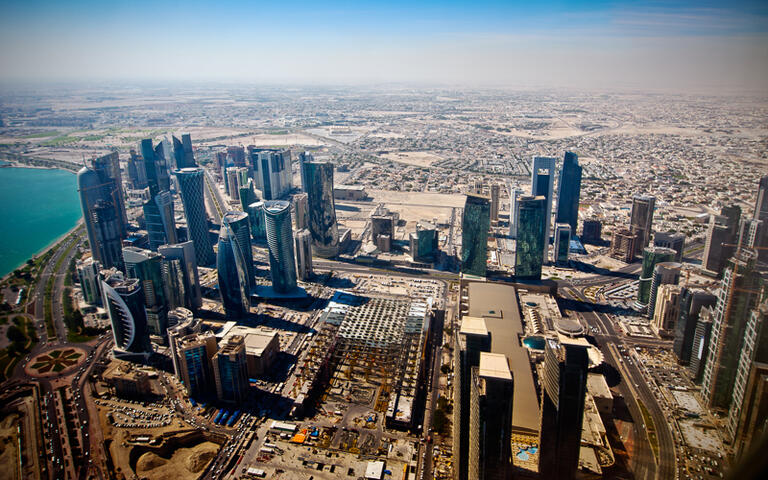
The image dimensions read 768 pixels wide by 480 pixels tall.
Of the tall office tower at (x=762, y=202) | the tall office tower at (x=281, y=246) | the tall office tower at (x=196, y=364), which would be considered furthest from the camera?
the tall office tower at (x=281, y=246)

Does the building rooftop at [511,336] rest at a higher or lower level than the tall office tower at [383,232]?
lower

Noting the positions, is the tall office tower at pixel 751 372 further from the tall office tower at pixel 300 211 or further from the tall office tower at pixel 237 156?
the tall office tower at pixel 237 156

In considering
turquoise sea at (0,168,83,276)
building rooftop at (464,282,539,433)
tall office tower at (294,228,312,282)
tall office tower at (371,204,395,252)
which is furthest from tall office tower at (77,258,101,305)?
building rooftop at (464,282,539,433)

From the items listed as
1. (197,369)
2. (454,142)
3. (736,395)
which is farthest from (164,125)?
(736,395)

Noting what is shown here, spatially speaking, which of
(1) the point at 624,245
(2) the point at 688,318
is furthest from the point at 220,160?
(2) the point at 688,318

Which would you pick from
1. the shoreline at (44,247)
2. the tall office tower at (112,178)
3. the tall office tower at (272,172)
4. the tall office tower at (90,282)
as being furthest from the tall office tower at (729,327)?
the shoreline at (44,247)

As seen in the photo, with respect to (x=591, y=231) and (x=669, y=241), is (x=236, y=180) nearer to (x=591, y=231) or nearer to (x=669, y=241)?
(x=591, y=231)

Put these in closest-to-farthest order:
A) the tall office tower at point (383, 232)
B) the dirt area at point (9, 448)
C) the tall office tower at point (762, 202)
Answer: the dirt area at point (9, 448) → the tall office tower at point (762, 202) → the tall office tower at point (383, 232)
